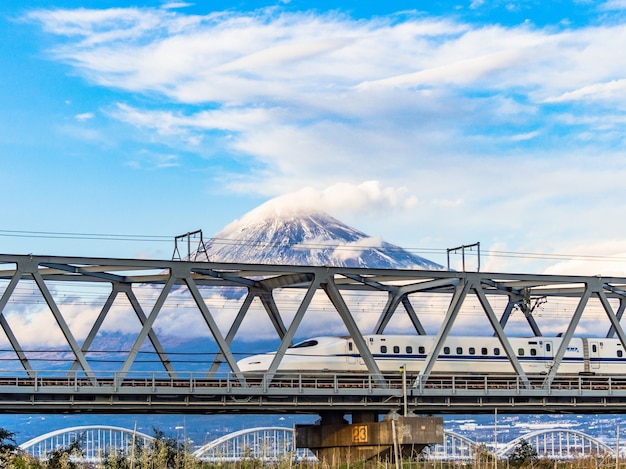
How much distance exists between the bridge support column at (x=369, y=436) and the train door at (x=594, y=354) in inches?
870

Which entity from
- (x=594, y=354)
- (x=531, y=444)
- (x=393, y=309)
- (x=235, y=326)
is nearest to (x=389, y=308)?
(x=393, y=309)

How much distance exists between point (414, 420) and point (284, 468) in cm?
2451

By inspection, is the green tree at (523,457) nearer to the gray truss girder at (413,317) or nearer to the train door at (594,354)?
the train door at (594,354)

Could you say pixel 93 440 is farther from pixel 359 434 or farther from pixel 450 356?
pixel 359 434

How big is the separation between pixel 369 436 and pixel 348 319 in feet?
25.4

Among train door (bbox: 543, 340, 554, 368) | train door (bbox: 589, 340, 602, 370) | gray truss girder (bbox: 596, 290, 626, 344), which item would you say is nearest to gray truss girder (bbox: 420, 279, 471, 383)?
gray truss girder (bbox: 596, 290, 626, 344)

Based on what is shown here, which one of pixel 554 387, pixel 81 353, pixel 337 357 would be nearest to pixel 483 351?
pixel 554 387

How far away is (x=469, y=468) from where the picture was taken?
6144 centimetres

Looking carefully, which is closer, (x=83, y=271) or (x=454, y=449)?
(x=83, y=271)

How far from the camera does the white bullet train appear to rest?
7700 cm

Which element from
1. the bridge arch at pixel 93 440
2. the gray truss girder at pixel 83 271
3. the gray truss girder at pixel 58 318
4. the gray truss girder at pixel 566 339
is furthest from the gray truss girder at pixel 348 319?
the gray truss girder at pixel 58 318

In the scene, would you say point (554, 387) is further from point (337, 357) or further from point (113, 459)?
point (113, 459)

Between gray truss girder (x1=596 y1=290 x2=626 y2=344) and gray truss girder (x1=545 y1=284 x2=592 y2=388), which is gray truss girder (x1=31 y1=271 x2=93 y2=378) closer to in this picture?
gray truss girder (x1=545 y1=284 x2=592 y2=388)

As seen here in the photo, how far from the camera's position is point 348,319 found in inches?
2778
